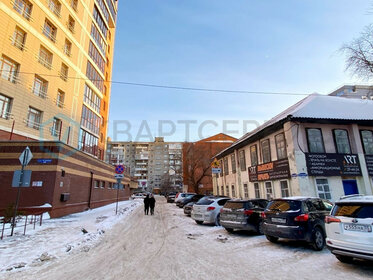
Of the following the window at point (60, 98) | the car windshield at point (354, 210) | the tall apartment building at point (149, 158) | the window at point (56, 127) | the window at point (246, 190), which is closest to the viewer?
the car windshield at point (354, 210)

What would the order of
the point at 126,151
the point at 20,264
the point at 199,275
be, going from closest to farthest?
the point at 199,275
the point at 20,264
the point at 126,151

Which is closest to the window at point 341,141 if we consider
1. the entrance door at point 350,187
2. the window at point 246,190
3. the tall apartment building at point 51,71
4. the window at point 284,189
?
the entrance door at point 350,187

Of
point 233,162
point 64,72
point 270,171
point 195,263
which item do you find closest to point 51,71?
point 64,72

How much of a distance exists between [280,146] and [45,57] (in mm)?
22262

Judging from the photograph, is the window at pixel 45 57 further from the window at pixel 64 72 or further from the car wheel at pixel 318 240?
the car wheel at pixel 318 240

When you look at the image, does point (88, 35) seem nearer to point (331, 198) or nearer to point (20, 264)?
point (20, 264)

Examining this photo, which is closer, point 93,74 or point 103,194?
point 103,194

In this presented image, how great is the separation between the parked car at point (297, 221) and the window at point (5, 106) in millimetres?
18979

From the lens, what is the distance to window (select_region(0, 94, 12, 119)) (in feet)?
52.2

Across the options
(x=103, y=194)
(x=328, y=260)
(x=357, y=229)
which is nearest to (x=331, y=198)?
(x=328, y=260)

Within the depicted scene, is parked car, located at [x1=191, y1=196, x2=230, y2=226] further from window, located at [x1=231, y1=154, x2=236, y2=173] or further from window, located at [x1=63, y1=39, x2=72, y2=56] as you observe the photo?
window, located at [x1=63, y1=39, x2=72, y2=56]

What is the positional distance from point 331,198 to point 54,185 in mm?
17486

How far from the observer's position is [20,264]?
5.14 metres

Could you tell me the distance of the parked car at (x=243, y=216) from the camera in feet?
29.5
